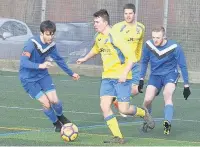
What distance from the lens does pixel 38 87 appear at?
1107 cm

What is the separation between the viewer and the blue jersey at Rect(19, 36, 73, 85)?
10.7 m

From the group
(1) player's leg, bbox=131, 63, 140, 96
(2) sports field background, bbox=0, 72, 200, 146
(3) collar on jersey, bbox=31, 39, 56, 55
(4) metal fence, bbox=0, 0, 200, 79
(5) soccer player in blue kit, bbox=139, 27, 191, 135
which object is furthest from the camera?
(4) metal fence, bbox=0, 0, 200, 79

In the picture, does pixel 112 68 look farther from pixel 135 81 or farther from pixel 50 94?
pixel 135 81

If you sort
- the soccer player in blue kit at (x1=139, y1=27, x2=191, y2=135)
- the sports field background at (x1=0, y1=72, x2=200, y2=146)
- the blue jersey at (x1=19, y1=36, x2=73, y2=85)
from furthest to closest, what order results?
the soccer player in blue kit at (x1=139, y1=27, x2=191, y2=135)
the blue jersey at (x1=19, y1=36, x2=73, y2=85)
the sports field background at (x1=0, y1=72, x2=200, y2=146)

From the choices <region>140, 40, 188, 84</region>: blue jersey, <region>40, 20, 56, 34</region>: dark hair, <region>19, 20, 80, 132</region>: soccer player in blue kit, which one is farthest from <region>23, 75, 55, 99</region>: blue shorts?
<region>140, 40, 188, 84</region>: blue jersey

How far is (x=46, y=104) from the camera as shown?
10984mm

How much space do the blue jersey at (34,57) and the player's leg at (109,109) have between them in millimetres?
1158

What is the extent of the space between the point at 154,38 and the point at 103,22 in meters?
1.45

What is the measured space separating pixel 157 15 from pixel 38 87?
31.9 ft

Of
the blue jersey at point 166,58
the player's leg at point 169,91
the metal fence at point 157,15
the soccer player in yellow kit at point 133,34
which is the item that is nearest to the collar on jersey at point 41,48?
the blue jersey at point 166,58

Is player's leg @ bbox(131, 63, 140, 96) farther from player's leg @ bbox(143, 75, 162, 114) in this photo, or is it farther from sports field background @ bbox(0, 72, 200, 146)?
player's leg @ bbox(143, 75, 162, 114)

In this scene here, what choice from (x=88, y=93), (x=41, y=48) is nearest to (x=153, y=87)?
(x=41, y=48)

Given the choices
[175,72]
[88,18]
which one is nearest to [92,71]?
[88,18]

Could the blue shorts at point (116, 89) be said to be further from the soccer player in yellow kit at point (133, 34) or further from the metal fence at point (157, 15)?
the metal fence at point (157, 15)
